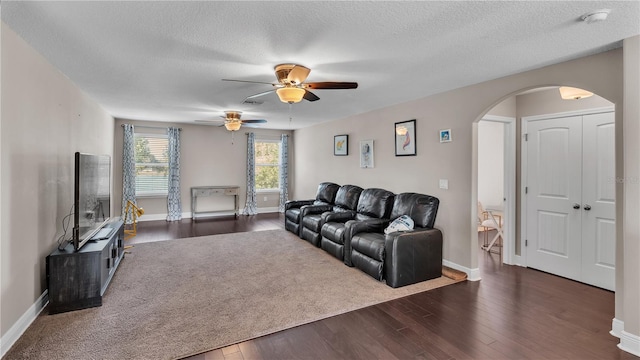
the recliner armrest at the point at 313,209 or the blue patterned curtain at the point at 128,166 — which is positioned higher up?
the blue patterned curtain at the point at 128,166

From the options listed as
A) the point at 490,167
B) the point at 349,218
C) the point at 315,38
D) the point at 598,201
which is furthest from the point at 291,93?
the point at 490,167

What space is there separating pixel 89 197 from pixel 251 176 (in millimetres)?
5065

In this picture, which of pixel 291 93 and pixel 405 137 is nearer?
pixel 291 93

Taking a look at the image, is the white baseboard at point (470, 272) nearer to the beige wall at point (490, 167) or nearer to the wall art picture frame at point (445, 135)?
the wall art picture frame at point (445, 135)

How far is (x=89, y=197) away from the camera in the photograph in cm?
320

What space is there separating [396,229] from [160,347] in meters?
2.65

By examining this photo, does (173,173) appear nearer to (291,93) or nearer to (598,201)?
(291,93)

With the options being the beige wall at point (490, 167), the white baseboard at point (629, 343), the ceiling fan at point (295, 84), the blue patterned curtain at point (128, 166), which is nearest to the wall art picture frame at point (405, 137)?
the ceiling fan at point (295, 84)

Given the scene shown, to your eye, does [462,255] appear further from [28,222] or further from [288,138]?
[288,138]

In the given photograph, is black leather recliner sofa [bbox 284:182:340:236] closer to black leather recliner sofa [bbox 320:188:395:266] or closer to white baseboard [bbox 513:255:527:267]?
black leather recliner sofa [bbox 320:188:395:266]

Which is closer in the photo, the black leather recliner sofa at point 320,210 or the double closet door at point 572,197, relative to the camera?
the double closet door at point 572,197

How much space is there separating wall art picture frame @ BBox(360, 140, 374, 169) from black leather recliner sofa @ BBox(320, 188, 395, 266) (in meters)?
0.62

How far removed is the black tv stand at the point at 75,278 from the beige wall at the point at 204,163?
4.62 metres

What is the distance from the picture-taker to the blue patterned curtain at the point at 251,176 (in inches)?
323
